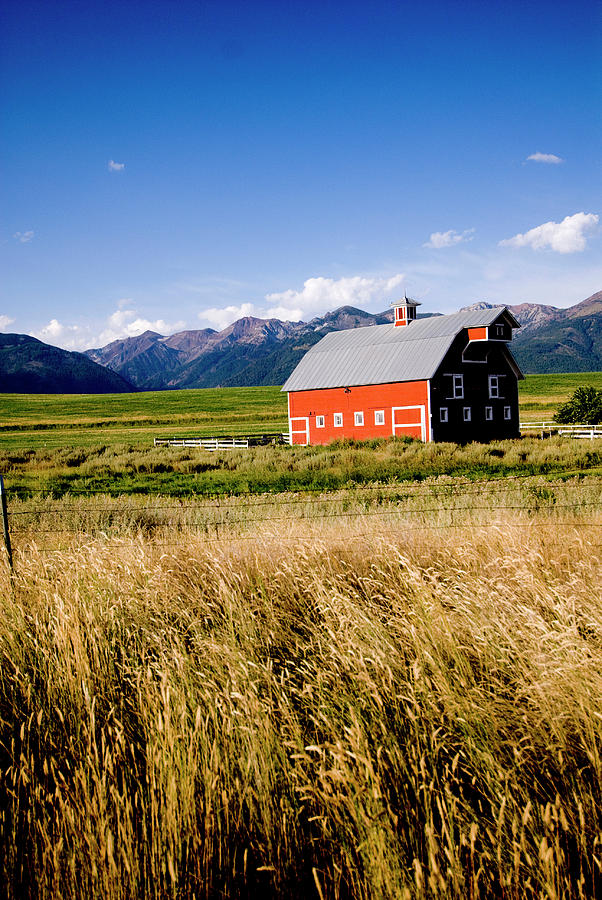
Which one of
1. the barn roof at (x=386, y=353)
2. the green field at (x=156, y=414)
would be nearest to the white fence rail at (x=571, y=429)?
the barn roof at (x=386, y=353)

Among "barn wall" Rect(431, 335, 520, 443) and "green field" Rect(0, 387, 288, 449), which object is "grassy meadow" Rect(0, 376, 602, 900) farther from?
"green field" Rect(0, 387, 288, 449)

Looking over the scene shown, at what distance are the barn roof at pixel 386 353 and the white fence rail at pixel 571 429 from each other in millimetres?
7114

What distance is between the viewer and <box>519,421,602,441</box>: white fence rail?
3644 cm

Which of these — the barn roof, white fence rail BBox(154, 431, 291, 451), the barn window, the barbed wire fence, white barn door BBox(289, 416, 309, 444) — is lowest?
the barbed wire fence

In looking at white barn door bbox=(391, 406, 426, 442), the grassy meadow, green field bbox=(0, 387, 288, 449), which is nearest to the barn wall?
white barn door bbox=(391, 406, 426, 442)

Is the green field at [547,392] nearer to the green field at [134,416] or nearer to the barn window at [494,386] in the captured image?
the barn window at [494,386]

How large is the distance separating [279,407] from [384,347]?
5459 cm

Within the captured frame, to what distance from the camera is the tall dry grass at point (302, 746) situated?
7.91ft

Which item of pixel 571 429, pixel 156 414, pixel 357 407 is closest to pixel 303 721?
pixel 357 407

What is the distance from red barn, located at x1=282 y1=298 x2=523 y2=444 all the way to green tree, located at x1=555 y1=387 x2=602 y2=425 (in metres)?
7.06

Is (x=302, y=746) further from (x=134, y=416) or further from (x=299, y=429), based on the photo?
(x=134, y=416)

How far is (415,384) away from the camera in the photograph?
34.2 metres

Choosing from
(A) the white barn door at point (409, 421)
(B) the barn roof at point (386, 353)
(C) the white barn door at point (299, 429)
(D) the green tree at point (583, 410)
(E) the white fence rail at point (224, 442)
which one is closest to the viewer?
(A) the white barn door at point (409, 421)

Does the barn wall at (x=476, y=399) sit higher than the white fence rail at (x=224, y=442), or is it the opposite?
the barn wall at (x=476, y=399)
